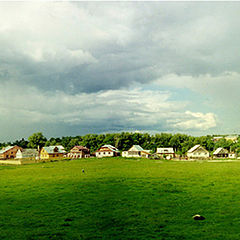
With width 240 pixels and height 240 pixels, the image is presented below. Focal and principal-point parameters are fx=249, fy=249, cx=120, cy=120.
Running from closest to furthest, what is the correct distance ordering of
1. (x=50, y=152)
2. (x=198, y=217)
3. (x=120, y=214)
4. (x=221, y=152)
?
(x=198, y=217) < (x=120, y=214) < (x=50, y=152) < (x=221, y=152)

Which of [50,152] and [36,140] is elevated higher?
[36,140]

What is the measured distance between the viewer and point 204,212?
1565 cm

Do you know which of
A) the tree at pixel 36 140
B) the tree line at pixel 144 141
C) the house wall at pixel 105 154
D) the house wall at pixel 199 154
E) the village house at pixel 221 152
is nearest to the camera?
the house wall at pixel 105 154

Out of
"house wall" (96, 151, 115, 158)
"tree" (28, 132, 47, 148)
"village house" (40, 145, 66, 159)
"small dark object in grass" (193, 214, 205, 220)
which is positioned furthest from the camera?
"tree" (28, 132, 47, 148)

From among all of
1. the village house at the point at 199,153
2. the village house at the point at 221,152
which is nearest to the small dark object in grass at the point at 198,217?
the village house at the point at 199,153

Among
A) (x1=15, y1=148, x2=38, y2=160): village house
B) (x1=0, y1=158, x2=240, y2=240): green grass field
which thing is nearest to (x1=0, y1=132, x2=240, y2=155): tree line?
(x1=15, y1=148, x2=38, y2=160): village house

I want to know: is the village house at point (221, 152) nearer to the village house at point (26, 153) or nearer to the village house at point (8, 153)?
the village house at point (26, 153)

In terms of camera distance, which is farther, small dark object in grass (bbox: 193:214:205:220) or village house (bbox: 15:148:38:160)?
village house (bbox: 15:148:38:160)

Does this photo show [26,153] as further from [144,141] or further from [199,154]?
[199,154]

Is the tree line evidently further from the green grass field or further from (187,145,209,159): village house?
the green grass field

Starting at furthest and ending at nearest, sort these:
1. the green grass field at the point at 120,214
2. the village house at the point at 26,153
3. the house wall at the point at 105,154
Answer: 1. the village house at the point at 26,153
2. the house wall at the point at 105,154
3. the green grass field at the point at 120,214

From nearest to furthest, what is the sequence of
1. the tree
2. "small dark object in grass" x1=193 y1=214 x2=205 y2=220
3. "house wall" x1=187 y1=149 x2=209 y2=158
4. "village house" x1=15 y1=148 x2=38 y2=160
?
1. "small dark object in grass" x1=193 y1=214 x2=205 y2=220
2. "house wall" x1=187 y1=149 x2=209 y2=158
3. "village house" x1=15 y1=148 x2=38 y2=160
4. the tree

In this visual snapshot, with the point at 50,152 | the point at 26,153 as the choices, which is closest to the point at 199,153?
the point at 50,152

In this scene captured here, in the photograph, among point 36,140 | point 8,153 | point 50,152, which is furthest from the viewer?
point 36,140
